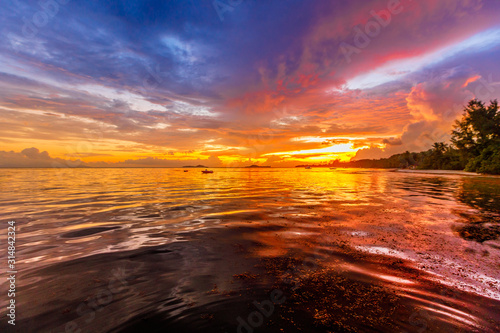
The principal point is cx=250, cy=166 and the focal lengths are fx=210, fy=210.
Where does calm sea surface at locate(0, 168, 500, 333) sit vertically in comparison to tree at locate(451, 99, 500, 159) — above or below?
below

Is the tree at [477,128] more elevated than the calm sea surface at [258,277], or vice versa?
the tree at [477,128]

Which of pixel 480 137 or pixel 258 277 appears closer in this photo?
pixel 258 277

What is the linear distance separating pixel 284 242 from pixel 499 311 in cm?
538

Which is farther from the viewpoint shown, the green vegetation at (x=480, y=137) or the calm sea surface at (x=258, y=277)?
the green vegetation at (x=480, y=137)

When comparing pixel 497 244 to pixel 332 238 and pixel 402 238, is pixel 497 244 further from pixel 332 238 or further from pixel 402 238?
pixel 332 238

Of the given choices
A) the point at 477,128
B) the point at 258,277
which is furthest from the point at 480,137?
the point at 258,277

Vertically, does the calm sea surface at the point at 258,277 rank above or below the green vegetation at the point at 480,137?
below

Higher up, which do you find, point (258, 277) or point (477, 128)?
point (477, 128)

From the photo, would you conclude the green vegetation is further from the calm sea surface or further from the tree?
the calm sea surface

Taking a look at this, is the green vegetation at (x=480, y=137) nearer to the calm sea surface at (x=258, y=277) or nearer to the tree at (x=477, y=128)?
the tree at (x=477, y=128)

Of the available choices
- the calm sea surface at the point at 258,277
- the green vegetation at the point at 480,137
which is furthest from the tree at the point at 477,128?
the calm sea surface at the point at 258,277

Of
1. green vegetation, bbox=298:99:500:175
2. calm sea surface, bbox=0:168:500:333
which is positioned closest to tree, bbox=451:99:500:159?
green vegetation, bbox=298:99:500:175

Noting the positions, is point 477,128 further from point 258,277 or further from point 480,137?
point 258,277

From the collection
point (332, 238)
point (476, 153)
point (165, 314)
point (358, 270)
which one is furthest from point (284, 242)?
point (476, 153)
